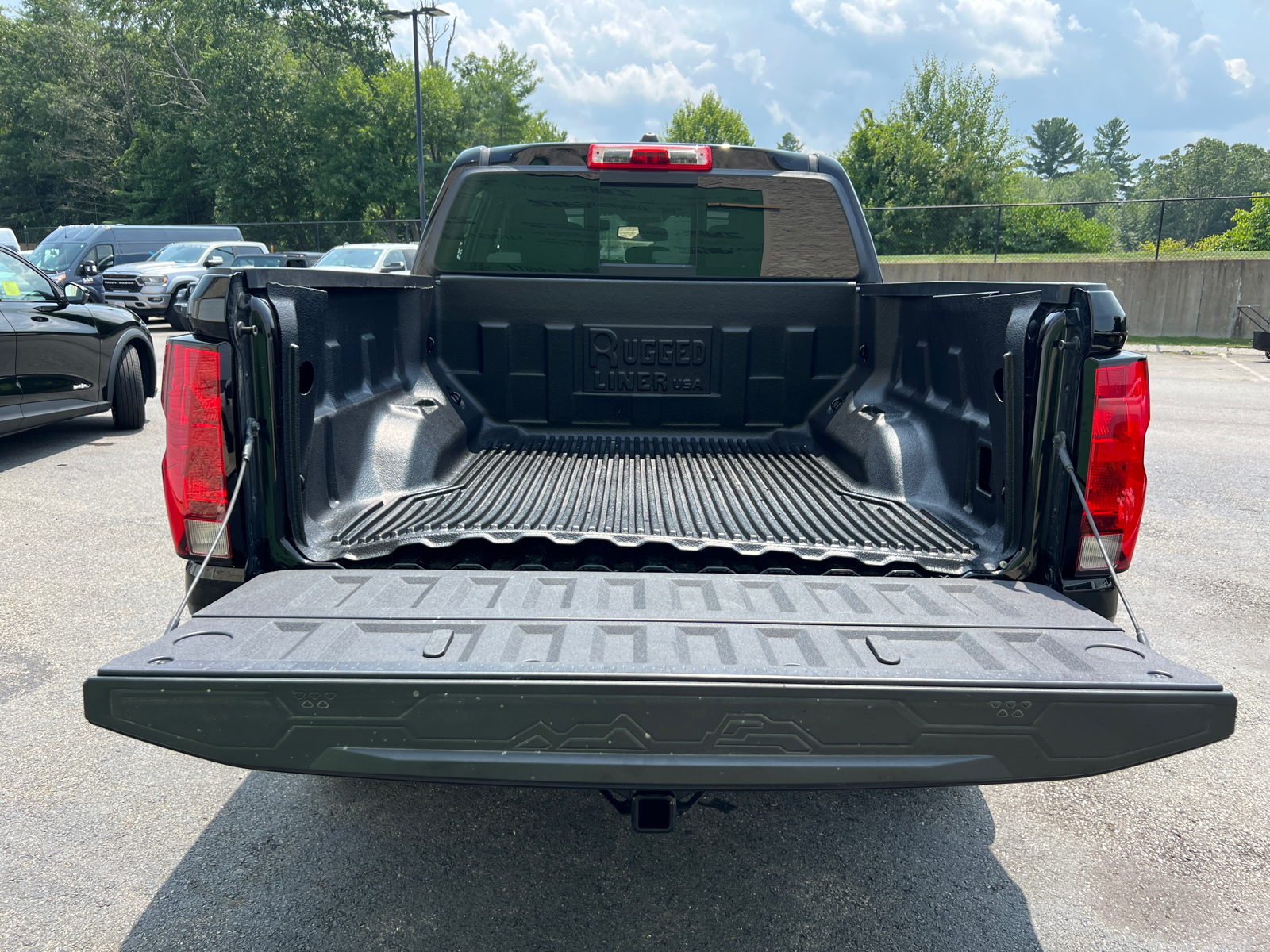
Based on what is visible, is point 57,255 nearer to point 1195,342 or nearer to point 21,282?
point 21,282

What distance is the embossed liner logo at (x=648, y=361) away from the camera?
12.9 feet

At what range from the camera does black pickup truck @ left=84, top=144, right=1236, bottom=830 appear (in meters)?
1.72

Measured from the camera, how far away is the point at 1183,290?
69.2ft

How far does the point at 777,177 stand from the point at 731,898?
9.52 ft

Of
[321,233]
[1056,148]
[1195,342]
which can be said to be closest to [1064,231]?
[1195,342]

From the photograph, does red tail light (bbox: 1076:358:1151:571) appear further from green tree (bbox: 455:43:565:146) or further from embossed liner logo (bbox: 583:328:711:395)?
green tree (bbox: 455:43:565:146)

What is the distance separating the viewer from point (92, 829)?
2.70 m

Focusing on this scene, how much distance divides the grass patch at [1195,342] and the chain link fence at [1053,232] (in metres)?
2.53

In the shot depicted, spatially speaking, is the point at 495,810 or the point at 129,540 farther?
the point at 129,540

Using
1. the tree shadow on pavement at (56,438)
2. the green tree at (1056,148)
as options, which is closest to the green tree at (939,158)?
the tree shadow on pavement at (56,438)

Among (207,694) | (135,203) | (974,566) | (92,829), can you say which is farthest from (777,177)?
(135,203)

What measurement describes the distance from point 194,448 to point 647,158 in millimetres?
2263

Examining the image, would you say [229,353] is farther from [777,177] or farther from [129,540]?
[129,540]

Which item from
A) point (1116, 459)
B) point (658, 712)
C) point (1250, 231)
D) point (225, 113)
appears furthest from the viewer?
point (225, 113)
